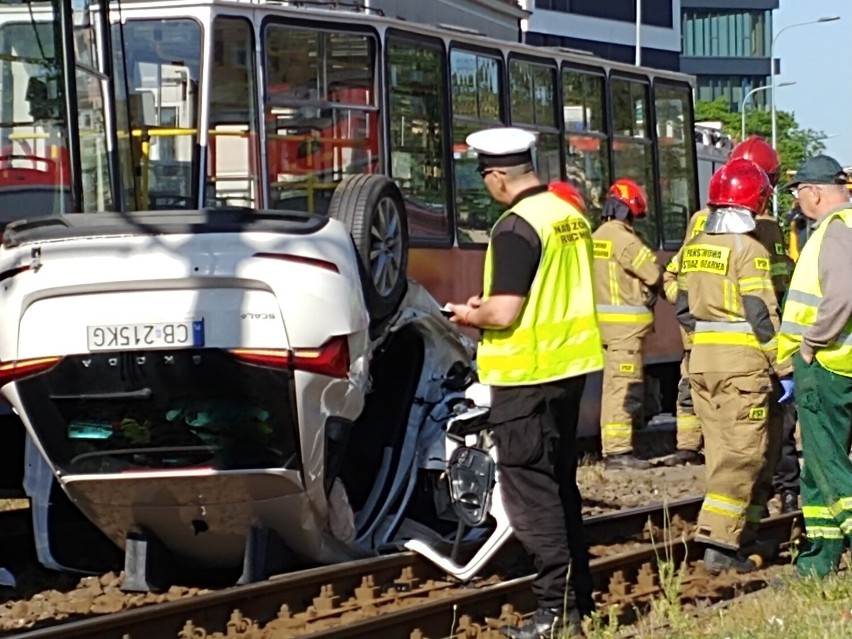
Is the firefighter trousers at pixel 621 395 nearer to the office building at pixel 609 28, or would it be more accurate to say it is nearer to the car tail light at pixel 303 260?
the car tail light at pixel 303 260

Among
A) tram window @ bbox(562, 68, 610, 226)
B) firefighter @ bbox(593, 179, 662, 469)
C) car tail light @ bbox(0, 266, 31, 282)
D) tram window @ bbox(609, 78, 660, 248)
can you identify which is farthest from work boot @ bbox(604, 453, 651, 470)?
car tail light @ bbox(0, 266, 31, 282)

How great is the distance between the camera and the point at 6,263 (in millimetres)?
7555

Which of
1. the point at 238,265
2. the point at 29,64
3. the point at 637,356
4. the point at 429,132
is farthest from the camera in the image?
the point at 637,356

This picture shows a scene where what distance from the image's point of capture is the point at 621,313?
13.9 metres

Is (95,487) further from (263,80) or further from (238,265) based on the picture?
(263,80)

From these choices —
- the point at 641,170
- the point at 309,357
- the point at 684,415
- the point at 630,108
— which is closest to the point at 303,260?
the point at 309,357

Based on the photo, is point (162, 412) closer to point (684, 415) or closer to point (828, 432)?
point (828, 432)

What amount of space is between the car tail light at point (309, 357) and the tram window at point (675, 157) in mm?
9556

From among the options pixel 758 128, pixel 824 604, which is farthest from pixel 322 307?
pixel 758 128

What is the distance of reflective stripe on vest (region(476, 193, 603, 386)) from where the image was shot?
23.4 ft

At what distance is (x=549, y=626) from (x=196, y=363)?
1730mm

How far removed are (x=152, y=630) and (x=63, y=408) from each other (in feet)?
3.18

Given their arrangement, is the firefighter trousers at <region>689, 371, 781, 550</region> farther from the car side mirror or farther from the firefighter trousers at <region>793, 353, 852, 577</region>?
the car side mirror

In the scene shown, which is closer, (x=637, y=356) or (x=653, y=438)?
(x=637, y=356)
